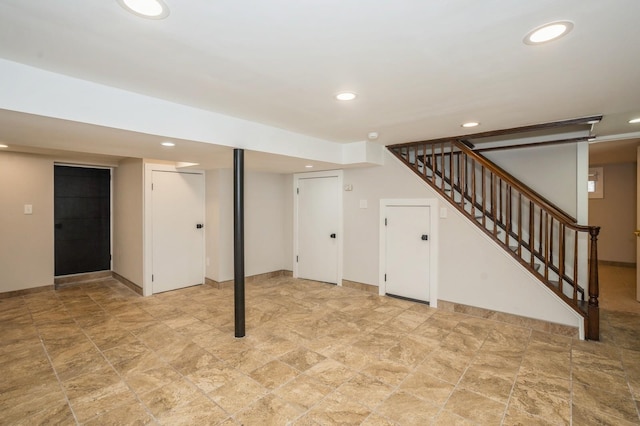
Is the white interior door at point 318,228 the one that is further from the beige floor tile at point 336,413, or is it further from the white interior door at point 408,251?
the beige floor tile at point 336,413

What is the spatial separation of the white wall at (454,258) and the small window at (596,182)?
5.60 meters

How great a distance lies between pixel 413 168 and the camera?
4500mm

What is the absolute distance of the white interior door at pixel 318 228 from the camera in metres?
5.45

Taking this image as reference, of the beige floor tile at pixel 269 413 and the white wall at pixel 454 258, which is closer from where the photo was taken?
the beige floor tile at pixel 269 413

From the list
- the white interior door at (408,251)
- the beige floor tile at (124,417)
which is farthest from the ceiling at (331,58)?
the beige floor tile at (124,417)

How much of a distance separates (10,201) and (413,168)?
6.08 m

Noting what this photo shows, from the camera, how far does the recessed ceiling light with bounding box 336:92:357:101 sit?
254 cm

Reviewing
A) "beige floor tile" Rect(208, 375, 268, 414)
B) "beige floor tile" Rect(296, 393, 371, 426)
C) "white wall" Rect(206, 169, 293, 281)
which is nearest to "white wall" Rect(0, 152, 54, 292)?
"white wall" Rect(206, 169, 293, 281)

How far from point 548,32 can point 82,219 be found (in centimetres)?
693

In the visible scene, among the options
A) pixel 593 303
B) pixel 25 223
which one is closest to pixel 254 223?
pixel 25 223

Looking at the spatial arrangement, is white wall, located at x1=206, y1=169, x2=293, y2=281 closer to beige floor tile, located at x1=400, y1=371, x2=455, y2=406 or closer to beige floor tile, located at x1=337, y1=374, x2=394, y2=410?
beige floor tile, located at x1=337, y1=374, x2=394, y2=410

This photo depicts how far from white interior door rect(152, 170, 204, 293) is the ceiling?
1941mm

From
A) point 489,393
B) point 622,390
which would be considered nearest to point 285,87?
point 489,393

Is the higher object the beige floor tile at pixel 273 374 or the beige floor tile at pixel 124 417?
the beige floor tile at pixel 273 374
